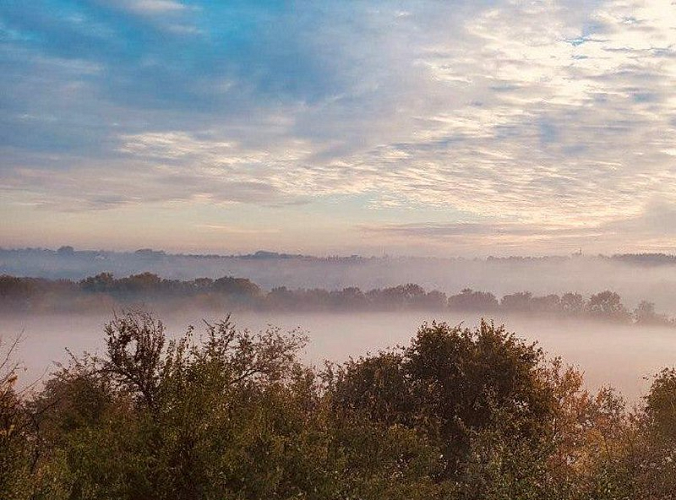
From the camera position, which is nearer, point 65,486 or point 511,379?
point 65,486

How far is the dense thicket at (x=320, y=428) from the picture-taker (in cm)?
3247

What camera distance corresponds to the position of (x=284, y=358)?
59781 millimetres

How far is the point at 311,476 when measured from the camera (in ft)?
122

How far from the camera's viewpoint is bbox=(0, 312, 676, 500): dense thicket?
32.5m

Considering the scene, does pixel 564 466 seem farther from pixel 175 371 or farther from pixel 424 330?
pixel 175 371

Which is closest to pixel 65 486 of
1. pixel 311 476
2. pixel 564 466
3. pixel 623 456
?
pixel 311 476

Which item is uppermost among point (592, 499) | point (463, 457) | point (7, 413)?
point (7, 413)

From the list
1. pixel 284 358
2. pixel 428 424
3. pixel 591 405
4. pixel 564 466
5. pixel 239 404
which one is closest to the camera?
pixel 239 404

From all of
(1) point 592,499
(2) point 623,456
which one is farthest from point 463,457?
(1) point 592,499

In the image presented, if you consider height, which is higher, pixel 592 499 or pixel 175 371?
pixel 175 371

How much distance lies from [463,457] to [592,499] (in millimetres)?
24214

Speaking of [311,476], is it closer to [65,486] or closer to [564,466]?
[65,486]

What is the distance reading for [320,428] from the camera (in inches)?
1721

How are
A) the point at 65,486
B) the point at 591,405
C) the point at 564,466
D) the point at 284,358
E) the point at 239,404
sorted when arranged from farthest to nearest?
the point at 591,405, the point at 284,358, the point at 564,466, the point at 239,404, the point at 65,486
